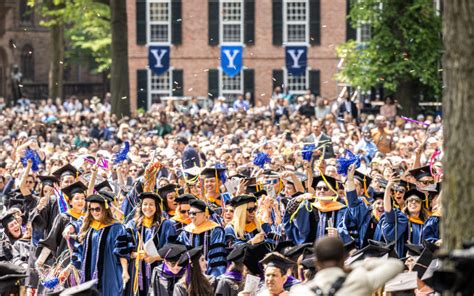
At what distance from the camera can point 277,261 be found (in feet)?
49.2

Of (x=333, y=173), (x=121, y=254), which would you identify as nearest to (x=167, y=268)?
(x=121, y=254)

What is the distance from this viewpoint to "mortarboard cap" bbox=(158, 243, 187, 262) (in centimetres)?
1669

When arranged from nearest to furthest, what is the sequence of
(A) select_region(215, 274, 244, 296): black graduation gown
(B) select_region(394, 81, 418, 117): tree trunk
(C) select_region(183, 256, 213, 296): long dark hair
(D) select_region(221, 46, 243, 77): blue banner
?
1. (C) select_region(183, 256, 213, 296): long dark hair
2. (A) select_region(215, 274, 244, 296): black graduation gown
3. (B) select_region(394, 81, 418, 117): tree trunk
4. (D) select_region(221, 46, 243, 77): blue banner

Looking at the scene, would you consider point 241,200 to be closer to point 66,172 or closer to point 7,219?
point 7,219

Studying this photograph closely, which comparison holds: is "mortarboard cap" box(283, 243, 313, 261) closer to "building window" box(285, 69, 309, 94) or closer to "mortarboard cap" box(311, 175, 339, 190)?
"mortarboard cap" box(311, 175, 339, 190)

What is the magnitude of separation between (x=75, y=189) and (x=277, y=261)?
6106mm

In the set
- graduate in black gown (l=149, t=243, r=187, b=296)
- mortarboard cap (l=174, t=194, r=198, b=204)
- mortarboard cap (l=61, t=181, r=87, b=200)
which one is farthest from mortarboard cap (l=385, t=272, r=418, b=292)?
mortarboard cap (l=61, t=181, r=87, b=200)

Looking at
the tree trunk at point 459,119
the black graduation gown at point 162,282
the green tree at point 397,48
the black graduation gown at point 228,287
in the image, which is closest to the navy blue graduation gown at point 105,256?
the black graduation gown at point 162,282

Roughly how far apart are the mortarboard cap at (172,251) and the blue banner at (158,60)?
37631 millimetres

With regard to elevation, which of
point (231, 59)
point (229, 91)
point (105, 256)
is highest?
point (231, 59)

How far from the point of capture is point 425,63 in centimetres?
4106

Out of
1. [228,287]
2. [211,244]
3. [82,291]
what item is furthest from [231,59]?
[82,291]

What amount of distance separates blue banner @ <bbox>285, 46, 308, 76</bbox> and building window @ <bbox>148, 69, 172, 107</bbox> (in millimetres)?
4277

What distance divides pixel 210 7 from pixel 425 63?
17534mm
